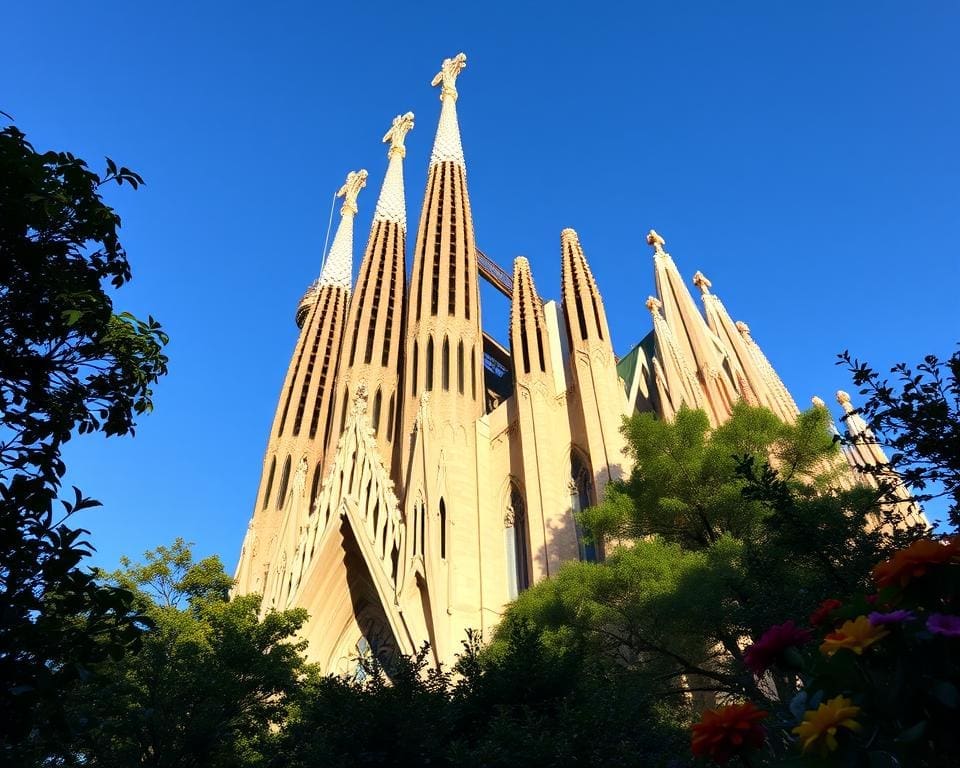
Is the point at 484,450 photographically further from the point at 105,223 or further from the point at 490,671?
the point at 105,223

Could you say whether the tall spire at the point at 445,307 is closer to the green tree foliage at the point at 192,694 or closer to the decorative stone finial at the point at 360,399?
the decorative stone finial at the point at 360,399

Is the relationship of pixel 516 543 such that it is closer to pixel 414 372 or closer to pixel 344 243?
pixel 414 372

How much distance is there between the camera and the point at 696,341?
65.1 feet

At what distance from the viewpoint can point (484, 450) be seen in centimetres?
1952

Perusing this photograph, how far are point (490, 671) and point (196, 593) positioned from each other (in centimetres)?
908

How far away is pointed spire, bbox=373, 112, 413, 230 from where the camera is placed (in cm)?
3067

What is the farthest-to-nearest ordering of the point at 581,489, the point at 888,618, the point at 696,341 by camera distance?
the point at 696,341, the point at 581,489, the point at 888,618

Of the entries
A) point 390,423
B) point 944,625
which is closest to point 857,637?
point 944,625

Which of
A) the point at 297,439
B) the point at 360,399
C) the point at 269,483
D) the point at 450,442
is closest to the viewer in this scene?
the point at 450,442

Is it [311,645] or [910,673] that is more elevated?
[311,645]

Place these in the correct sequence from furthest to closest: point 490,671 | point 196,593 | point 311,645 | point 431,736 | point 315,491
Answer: point 315,491 → point 311,645 → point 196,593 → point 490,671 → point 431,736

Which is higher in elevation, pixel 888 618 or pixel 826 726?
pixel 888 618

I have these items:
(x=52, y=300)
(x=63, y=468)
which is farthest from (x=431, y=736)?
(x=52, y=300)

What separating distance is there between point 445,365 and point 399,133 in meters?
18.2
